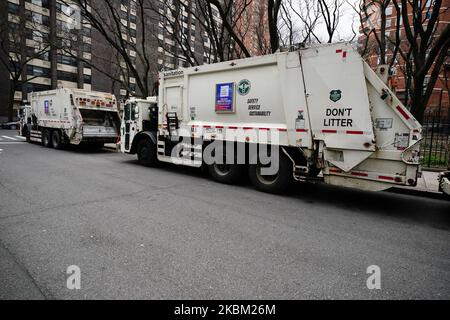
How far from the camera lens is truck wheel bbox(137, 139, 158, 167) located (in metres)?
9.56

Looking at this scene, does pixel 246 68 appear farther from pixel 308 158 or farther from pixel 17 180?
pixel 17 180

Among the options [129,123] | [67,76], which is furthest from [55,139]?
[67,76]

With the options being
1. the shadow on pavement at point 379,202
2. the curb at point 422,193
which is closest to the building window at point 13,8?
the shadow on pavement at point 379,202

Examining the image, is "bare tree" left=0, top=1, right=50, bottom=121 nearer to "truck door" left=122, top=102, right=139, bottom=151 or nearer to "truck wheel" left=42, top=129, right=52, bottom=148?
"truck wheel" left=42, top=129, right=52, bottom=148

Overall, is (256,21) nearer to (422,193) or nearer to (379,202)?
(422,193)

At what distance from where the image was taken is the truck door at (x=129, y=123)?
10062 millimetres

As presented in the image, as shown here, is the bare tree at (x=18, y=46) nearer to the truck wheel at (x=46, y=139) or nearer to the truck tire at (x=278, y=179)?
the truck wheel at (x=46, y=139)

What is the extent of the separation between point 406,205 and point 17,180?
900 centimetres

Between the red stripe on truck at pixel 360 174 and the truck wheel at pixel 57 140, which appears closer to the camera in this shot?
the red stripe on truck at pixel 360 174

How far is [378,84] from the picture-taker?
5.04 metres

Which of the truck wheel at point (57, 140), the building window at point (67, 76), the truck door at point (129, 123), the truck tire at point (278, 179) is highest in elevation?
Answer: the building window at point (67, 76)

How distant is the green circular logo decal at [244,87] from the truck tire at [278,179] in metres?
1.83
